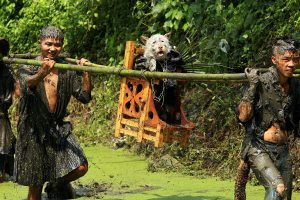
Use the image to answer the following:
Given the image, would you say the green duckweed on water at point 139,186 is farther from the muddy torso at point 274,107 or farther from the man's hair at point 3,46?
the muddy torso at point 274,107

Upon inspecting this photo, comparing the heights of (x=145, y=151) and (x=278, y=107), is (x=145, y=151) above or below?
below

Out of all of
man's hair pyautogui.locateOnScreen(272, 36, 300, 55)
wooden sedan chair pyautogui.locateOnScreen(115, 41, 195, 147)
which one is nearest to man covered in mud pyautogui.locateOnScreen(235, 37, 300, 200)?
man's hair pyautogui.locateOnScreen(272, 36, 300, 55)

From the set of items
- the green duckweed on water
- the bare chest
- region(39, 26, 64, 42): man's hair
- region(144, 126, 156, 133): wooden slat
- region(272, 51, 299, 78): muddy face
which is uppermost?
region(39, 26, 64, 42): man's hair

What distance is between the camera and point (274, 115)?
6.79 metres

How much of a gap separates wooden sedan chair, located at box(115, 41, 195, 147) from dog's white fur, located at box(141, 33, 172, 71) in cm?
14

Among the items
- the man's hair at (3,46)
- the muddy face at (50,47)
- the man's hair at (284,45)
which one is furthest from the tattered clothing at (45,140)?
the man's hair at (284,45)

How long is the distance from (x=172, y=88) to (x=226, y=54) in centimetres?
281

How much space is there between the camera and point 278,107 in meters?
6.77

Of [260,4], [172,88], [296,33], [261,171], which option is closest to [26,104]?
[172,88]

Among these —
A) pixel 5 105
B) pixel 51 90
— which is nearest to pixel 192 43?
pixel 5 105

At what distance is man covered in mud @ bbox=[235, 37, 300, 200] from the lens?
666 centimetres

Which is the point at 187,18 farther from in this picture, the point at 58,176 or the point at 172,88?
the point at 58,176

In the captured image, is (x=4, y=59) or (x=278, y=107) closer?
(x=278, y=107)

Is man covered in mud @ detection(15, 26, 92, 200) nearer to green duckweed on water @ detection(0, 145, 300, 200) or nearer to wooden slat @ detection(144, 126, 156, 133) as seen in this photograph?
wooden slat @ detection(144, 126, 156, 133)
